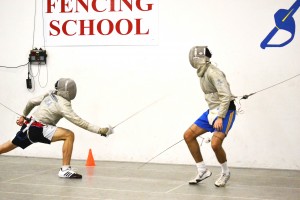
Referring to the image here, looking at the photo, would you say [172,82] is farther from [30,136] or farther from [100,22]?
[30,136]

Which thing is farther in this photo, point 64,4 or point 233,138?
point 64,4

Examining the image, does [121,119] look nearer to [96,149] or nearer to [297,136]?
[96,149]

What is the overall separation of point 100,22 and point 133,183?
7.81 ft

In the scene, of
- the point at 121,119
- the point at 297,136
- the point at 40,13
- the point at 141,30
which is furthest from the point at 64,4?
the point at 297,136

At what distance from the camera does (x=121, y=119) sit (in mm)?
7281

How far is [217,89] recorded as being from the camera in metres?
5.45

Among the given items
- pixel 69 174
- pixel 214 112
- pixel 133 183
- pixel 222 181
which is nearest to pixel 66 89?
pixel 69 174

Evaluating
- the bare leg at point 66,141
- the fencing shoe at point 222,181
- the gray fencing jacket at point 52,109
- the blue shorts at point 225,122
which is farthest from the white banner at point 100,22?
the fencing shoe at point 222,181

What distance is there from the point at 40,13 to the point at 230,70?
252cm

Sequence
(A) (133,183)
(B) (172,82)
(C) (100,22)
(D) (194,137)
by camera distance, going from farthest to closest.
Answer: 1. (C) (100,22)
2. (B) (172,82)
3. (A) (133,183)
4. (D) (194,137)

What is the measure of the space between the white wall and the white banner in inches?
3.8

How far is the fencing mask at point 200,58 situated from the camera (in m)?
5.62

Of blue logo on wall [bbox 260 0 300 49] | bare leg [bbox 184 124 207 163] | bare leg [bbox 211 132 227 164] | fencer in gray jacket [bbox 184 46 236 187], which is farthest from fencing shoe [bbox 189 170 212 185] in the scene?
blue logo on wall [bbox 260 0 300 49]

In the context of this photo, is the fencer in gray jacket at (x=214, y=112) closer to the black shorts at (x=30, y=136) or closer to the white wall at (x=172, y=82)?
the white wall at (x=172, y=82)
